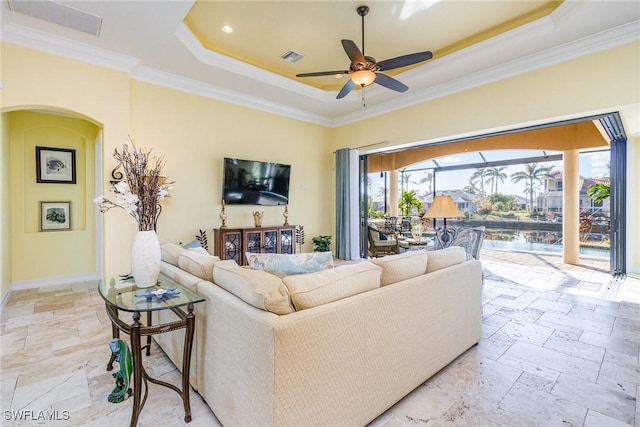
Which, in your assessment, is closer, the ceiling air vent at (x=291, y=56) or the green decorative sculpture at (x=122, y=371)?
the green decorative sculpture at (x=122, y=371)

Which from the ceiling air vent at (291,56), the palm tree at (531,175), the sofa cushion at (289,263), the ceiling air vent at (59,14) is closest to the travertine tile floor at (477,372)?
the sofa cushion at (289,263)

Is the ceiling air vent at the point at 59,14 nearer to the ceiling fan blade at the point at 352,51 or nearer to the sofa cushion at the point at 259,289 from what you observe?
the ceiling fan blade at the point at 352,51

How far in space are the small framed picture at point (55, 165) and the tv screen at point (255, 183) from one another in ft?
7.91

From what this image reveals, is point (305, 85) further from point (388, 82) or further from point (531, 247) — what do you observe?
point (531, 247)

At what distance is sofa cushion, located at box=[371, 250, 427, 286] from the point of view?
1.91 meters

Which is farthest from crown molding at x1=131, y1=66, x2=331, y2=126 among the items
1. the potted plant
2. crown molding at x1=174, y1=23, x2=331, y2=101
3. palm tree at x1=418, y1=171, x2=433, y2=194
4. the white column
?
the white column

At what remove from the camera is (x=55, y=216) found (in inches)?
181

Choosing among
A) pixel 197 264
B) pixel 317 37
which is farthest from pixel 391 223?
pixel 197 264

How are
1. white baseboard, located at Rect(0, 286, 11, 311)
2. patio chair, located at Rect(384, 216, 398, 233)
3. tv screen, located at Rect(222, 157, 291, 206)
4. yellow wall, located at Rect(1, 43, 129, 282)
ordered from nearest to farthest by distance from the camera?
yellow wall, located at Rect(1, 43, 129, 282) < white baseboard, located at Rect(0, 286, 11, 311) < tv screen, located at Rect(222, 157, 291, 206) < patio chair, located at Rect(384, 216, 398, 233)

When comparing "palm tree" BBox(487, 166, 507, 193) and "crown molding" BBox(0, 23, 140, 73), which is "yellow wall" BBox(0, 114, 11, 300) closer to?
"crown molding" BBox(0, 23, 140, 73)

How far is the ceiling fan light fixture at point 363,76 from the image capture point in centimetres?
310

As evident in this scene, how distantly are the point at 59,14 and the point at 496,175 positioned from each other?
30.9 ft

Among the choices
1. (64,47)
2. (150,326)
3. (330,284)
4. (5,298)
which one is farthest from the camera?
(5,298)

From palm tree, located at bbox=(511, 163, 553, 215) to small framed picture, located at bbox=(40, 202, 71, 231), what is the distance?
397 inches
